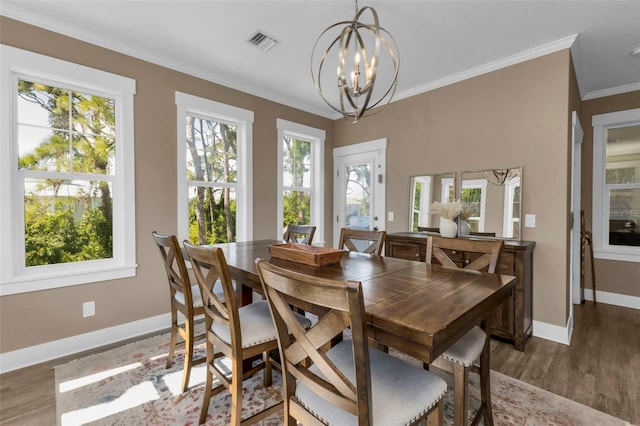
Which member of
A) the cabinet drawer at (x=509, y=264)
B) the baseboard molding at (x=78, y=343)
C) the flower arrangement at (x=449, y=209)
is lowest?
the baseboard molding at (x=78, y=343)

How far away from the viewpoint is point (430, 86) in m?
3.51

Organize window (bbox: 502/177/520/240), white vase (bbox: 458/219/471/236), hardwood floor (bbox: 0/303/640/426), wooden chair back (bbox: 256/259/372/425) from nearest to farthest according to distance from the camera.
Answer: wooden chair back (bbox: 256/259/372/425) < hardwood floor (bbox: 0/303/640/426) < window (bbox: 502/177/520/240) < white vase (bbox: 458/219/471/236)

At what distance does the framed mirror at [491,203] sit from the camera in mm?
2908

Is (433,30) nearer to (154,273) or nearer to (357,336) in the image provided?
(357,336)

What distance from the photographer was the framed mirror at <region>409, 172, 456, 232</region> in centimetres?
339

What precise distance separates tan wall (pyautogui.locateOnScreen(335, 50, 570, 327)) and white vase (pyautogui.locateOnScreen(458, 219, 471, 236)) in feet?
1.67

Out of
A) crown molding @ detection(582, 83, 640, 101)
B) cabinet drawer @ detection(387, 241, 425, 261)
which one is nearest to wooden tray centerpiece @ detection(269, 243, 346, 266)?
cabinet drawer @ detection(387, 241, 425, 261)

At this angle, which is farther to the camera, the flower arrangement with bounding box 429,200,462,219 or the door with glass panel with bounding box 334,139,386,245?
the door with glass panel with bounding box 334,139,386,245

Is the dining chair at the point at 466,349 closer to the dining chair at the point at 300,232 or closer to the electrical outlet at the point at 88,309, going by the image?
the dining chair at the point at 300,232

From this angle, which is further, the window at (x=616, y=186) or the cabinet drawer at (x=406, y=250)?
the window at (x=616, y=186)

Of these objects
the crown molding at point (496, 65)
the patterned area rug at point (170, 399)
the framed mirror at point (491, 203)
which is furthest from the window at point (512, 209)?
the patterned area rug at point (170, 399)

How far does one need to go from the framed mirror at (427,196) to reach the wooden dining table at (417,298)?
71.5 inches

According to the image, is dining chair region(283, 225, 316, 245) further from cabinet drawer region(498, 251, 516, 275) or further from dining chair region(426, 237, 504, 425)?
cabinet drawer region(498, 251, 516, 275)

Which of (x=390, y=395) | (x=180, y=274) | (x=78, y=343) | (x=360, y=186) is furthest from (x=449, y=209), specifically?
(x=78, y=343)
